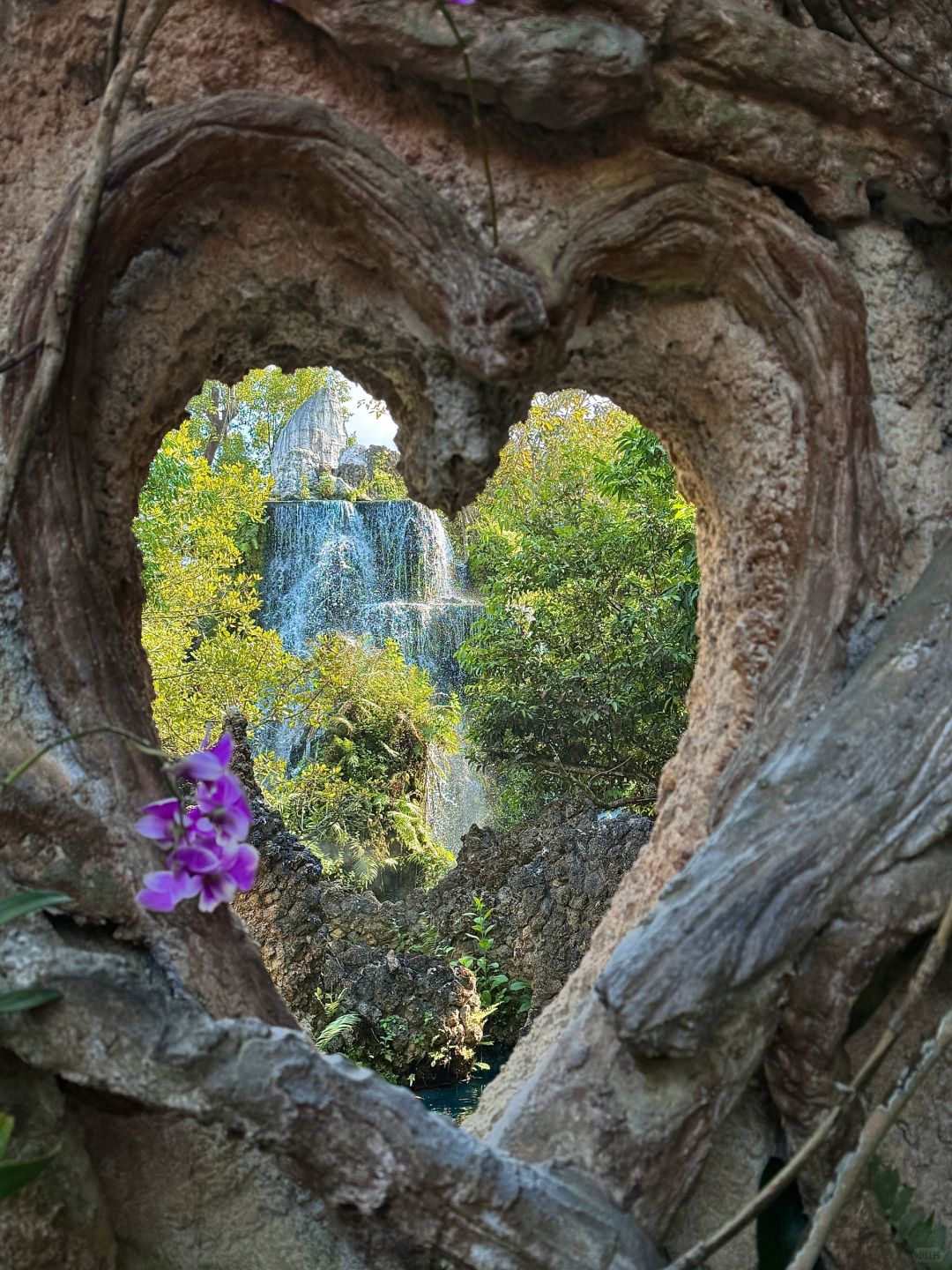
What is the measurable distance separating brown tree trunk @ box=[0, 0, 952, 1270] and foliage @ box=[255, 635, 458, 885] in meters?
6.74

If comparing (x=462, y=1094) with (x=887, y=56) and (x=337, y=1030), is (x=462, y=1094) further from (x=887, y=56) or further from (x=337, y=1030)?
(x=887, y=56)

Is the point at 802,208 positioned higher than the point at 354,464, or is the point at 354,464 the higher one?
the point at 354,464

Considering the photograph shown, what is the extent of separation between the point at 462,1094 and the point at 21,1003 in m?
3.67

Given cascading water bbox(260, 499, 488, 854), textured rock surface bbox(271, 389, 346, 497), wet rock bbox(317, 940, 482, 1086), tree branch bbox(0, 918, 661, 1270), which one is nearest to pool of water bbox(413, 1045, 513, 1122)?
wet rock bbox(317, 940, 482, 1086)

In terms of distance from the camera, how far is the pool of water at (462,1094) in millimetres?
4418

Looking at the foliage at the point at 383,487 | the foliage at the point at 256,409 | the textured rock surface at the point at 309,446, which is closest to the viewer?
the textured rock surface at the point at 309,446

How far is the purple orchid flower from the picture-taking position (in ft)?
4.26

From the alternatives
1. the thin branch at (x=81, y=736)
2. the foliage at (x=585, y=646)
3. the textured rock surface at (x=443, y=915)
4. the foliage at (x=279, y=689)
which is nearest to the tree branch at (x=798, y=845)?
the thin branch at (x=81, y=736)

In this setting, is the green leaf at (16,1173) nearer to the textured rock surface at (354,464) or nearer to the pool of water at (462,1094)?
the pool of water at (462,1094)

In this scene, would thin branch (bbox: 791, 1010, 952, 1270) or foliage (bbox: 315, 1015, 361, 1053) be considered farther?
foliage (bbox: 315, 1015, 361, 1053)

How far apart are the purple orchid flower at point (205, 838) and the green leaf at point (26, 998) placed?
7.4 inches

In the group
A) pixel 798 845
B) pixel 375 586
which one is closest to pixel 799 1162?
pixel 798 845

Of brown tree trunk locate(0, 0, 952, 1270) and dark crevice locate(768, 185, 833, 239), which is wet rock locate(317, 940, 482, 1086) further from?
dark crevice locate(768, 185, 833, 239)

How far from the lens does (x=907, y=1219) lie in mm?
1565
